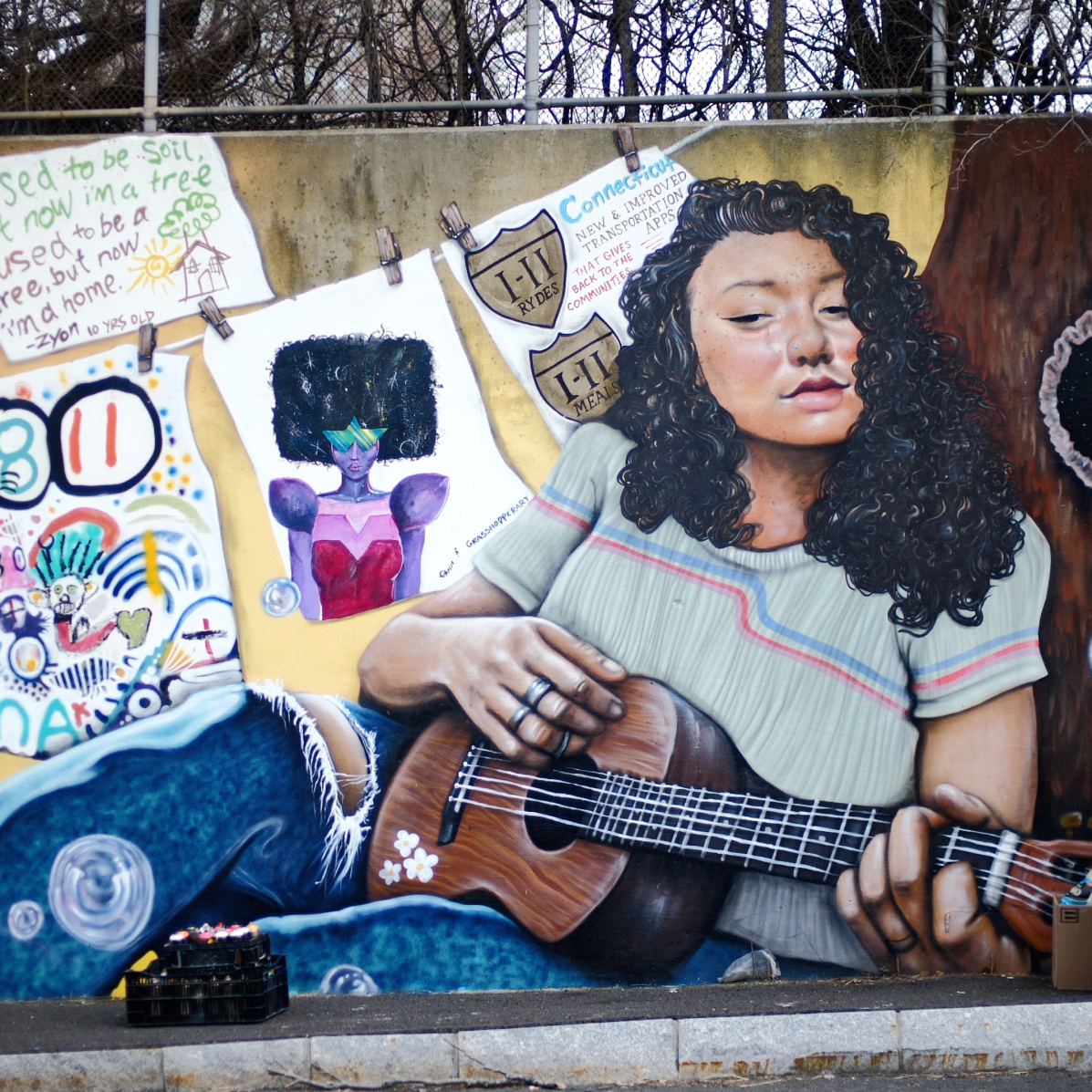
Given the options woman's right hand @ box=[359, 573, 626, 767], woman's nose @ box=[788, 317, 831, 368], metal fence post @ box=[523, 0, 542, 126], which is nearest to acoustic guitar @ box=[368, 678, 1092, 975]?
woman's right hand @ box=[359, 573, 626, 767]

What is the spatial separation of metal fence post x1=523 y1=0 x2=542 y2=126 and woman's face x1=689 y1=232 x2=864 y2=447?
136cm

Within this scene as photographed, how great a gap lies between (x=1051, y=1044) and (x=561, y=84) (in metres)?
5.64

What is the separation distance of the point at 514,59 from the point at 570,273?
4.87 ft

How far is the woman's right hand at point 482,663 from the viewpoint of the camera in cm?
652

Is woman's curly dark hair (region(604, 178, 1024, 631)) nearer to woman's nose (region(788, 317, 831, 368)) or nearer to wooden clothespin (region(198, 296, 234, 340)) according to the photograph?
woman's nose (region(788, 317, 831, 368))

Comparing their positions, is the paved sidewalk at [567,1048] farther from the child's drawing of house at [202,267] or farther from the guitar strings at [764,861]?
the child's drawing of house at [202,267]

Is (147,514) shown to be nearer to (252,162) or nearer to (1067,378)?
(252,162)

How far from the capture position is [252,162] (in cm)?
668

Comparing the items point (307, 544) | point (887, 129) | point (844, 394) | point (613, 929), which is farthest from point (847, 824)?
point (887, 129)

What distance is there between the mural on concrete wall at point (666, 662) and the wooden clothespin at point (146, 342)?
1.12ft

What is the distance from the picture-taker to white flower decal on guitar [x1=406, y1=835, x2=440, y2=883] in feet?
21.3

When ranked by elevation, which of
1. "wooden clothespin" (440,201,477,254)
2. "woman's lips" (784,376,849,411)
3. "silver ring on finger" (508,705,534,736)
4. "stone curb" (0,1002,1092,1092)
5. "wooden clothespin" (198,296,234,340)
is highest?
"wooden clothespin" (440,201,477,254)

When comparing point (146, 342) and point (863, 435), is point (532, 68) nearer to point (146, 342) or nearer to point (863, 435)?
point (146, 342)

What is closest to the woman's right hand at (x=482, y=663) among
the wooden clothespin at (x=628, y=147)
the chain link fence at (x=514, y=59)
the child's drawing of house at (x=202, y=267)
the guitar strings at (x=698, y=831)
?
the guitar strings at (x=698, y=831)
